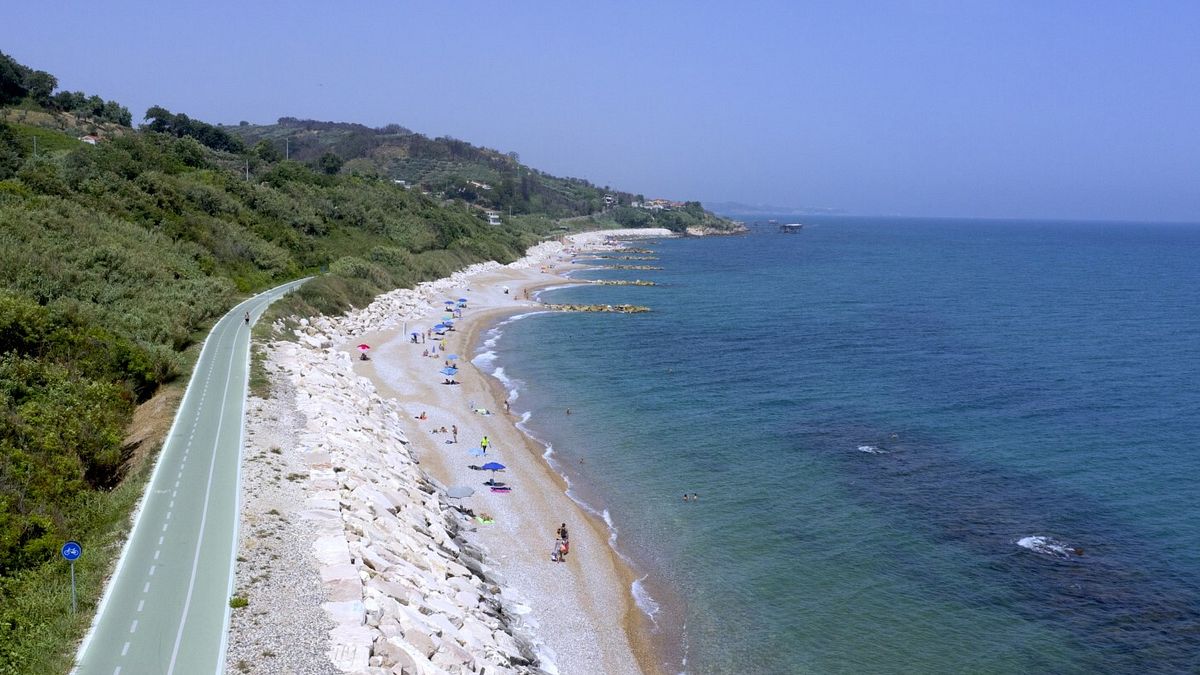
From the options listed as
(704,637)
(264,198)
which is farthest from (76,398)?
(264,198)

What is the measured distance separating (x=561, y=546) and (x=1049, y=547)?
16.0m

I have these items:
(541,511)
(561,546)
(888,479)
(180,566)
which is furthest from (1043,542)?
(180,566)

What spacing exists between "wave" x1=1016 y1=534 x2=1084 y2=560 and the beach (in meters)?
13.3

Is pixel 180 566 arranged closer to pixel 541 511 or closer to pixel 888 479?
pixel 541 511

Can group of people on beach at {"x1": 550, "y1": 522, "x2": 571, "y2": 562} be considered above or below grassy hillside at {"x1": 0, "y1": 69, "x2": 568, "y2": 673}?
below

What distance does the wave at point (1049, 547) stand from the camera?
82.0ft

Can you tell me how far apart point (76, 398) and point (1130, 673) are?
30616 mm

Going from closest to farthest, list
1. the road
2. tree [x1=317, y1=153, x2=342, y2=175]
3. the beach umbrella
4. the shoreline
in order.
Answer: the road < the shoreline < the beach umbrella < tree [x1=317, y1=153, x2=342, y2=175]

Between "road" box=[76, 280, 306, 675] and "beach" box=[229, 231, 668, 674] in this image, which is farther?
→ "beach" box=[229, 231, 668, 674]

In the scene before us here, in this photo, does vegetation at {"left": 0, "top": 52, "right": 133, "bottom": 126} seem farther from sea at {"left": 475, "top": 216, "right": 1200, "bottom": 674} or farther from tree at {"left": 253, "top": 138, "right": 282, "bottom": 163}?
sea at {"left": 475, "top": 216, "right": 1200, "bottom": 674}

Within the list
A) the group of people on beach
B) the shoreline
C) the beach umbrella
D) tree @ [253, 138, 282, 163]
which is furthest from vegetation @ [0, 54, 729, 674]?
the beach umbrella

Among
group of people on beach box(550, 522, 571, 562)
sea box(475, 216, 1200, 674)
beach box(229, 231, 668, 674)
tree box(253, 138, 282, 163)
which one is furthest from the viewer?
tree box(253, 138, 282, 163)

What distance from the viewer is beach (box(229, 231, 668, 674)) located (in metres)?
17.7

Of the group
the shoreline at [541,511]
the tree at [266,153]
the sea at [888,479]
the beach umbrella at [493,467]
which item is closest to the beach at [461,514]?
the shoreline at [541,511]
